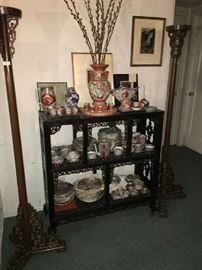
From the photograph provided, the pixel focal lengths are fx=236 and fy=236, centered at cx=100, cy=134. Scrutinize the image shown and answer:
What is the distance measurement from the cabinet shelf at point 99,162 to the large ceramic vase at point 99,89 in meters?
0.08

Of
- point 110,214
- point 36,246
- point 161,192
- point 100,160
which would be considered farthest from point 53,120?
point 161,192

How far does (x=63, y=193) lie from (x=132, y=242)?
2.39 ft

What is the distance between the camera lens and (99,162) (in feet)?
6.54

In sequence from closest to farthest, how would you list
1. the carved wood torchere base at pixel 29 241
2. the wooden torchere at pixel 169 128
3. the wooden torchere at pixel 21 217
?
the wooden torchere at pixel 21 217 < the carved wood torchere base at pixel 29 241 < the wooden torchere at pixel 169 128

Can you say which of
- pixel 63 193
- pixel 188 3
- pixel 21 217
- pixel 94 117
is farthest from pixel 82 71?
pixel 188 3

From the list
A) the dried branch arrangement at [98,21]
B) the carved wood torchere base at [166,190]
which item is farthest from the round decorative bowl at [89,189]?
the dried branch arrangement at [98,21]

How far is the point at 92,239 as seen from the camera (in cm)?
201

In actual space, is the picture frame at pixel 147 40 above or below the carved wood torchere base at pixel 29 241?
above

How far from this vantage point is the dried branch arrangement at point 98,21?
1.85 meters

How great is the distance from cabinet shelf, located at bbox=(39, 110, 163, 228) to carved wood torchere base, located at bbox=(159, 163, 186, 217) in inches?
3.1

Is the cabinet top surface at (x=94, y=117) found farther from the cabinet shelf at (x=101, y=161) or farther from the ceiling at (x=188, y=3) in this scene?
the ceiling at (x=188, y=3)

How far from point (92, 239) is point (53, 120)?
107 cm

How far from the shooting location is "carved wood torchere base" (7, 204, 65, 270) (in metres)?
1.74

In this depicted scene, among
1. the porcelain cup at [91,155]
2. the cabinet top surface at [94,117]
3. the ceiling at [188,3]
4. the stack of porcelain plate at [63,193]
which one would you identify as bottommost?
the stack of porcelain plate at [63,193]
